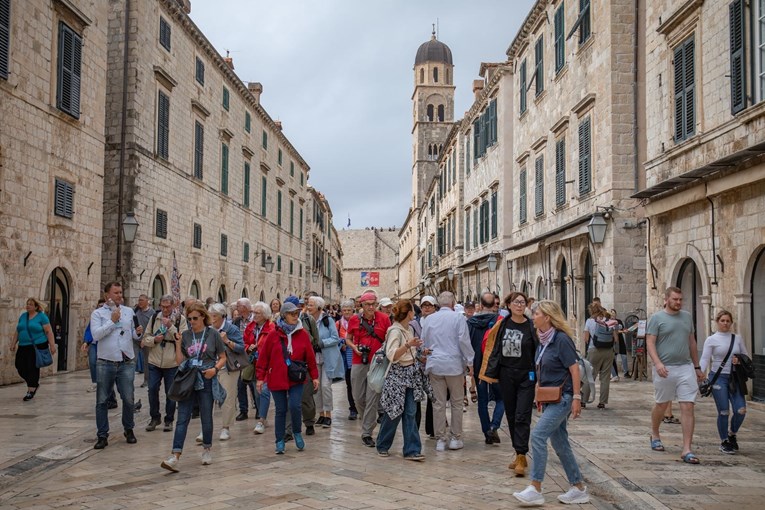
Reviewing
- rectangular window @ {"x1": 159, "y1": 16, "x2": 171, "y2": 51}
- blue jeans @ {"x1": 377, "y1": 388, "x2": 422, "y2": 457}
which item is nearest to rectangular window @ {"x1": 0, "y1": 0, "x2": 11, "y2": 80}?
rectangular window @ {"x1": 159, "y1": 16, "x2": 171, "y2": 51}

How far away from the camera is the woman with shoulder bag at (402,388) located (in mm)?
7934

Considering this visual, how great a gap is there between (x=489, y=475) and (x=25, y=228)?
11731 mm

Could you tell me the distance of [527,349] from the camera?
7.52 metres

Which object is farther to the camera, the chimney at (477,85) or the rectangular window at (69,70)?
the chimney at (477,85)

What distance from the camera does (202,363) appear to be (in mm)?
7723

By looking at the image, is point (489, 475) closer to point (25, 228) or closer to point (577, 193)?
point (25, 228)

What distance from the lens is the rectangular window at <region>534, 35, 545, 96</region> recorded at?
22672 mm

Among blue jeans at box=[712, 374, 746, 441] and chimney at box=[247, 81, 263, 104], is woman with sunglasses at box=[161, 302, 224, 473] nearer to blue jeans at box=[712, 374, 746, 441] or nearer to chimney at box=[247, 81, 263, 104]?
blue jeans at box=[712, 374, 746, 441]

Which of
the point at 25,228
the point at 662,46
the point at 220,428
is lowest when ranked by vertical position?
the point at 220,428

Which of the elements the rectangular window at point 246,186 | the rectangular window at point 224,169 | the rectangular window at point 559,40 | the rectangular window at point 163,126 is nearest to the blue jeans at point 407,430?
the rectangular window at point 559,40

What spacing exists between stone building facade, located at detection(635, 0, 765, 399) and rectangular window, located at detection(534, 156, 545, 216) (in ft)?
23.5

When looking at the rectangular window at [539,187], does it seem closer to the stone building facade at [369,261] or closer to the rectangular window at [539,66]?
the rectangular window at [539,66]

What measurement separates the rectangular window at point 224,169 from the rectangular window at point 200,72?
3.38 m

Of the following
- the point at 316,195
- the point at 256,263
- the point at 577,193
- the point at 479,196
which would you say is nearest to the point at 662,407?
the point at 577,193
